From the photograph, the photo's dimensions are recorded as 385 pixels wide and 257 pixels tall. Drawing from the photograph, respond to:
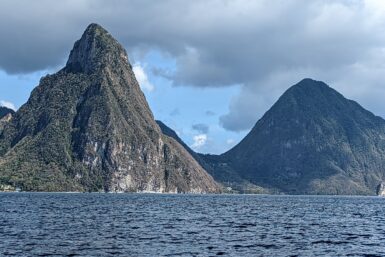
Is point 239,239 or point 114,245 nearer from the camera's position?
point 114,245

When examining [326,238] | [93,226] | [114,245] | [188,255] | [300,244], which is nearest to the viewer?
[188,255]

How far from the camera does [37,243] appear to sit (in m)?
72.0

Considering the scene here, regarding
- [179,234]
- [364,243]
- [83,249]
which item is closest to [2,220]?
[179,234]

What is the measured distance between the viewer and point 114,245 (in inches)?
2817

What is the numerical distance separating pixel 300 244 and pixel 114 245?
23.5 metres

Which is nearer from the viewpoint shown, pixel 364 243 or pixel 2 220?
pixel 364 243

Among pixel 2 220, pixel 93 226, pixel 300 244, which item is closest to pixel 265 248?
pixel 300 244

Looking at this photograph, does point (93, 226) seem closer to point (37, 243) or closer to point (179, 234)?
point (179, 234)

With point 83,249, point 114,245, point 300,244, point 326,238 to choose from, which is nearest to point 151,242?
point 114,245

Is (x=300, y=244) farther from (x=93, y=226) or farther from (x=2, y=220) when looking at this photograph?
(x=2, y=220)

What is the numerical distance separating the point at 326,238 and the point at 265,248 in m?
16.7

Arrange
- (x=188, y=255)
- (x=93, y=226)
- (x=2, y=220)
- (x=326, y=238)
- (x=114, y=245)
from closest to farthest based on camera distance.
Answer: (x=188, y=255) → (x=114, y=245) → (x=326, y=238) → (x=93, y=226) → (x=2, y=220)

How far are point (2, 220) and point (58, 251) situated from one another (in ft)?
148

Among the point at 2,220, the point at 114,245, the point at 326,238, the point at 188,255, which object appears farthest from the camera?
the point at 2,220
